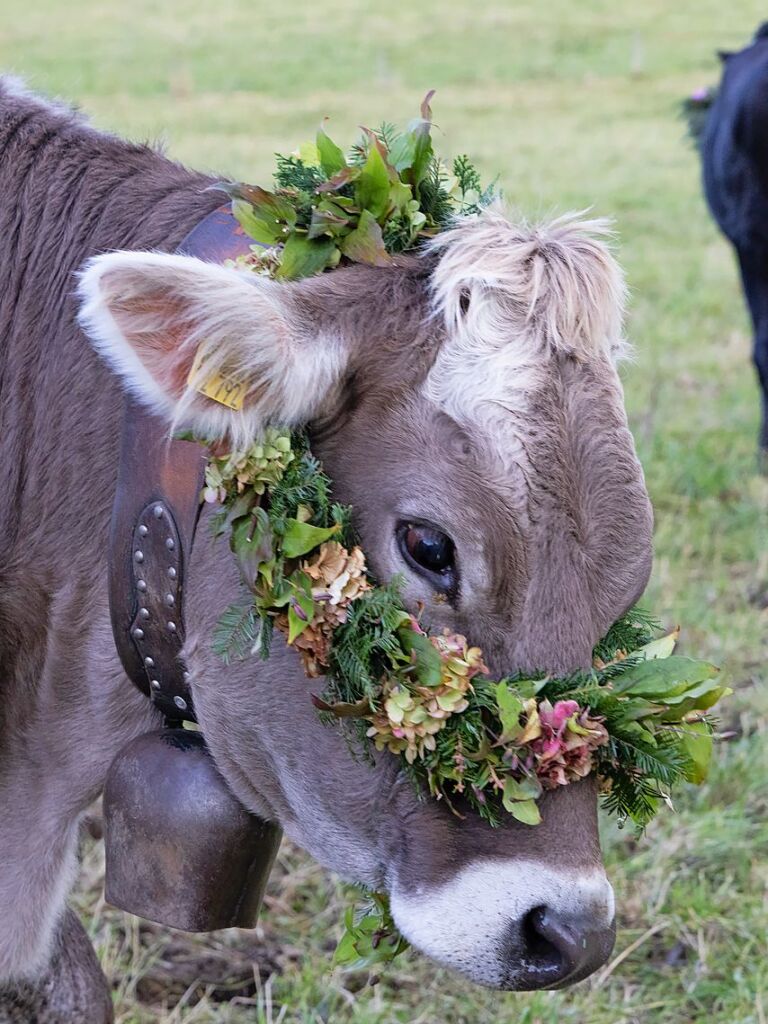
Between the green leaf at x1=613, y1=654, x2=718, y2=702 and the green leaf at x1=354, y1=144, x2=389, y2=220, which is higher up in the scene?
the green leaf at x1=354, y1=144, x2=389, y2=220

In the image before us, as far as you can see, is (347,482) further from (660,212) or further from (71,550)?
(660,212)

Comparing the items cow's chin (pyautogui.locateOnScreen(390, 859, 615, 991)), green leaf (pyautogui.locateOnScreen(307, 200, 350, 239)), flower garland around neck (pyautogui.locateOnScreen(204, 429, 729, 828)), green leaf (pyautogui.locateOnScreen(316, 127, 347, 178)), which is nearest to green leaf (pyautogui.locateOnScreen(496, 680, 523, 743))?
flower garland around neck (pyautogui.locateOnScreen(204, 429, 729, 828))

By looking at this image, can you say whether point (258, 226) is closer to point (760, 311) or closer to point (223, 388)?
point (223, 388)

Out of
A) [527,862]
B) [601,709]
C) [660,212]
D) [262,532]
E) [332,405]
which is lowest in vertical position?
[660,212]

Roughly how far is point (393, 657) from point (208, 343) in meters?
0.59

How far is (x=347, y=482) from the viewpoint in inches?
91.7

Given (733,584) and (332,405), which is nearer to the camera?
(332,405)

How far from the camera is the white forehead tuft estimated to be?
227 centimetres

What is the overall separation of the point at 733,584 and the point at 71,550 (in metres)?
3.64

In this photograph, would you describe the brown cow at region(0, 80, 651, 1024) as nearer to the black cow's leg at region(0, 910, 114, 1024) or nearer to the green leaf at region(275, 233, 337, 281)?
the green leaf at region(275, 233, 337, 281)

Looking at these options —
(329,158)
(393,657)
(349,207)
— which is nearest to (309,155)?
(329,158)

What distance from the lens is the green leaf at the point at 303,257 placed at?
7.84 feet

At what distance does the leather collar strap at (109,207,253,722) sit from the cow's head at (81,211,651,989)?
5.8 inches

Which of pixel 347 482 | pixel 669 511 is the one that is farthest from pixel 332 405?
pixel 669 511
